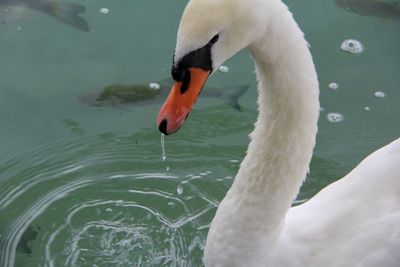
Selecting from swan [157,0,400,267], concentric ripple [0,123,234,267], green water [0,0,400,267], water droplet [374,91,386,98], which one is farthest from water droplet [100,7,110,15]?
swan [157,0,400,267]

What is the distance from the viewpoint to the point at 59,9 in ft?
16.5

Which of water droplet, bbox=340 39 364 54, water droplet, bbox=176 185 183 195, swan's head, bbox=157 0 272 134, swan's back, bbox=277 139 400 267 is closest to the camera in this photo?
swan's head, bbox=157 0 272 134

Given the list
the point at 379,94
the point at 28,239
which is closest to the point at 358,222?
the point at 28,239

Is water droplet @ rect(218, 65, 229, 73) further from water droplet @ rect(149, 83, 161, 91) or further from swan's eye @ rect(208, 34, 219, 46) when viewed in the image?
swan's eye @ rect(208, 34, 219, 46)

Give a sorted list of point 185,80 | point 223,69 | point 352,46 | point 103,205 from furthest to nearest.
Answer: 1. point 352,46
2. point 223,69
3. point 103,205
4. point 185,80

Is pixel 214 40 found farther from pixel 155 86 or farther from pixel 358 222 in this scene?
pixel 155 86

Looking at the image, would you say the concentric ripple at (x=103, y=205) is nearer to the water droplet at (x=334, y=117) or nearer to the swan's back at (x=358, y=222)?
the water droplet at (x=334, y=117)

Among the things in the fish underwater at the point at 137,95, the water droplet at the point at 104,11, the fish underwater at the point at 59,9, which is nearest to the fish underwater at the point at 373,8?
the fish underwater at the point at 137,95

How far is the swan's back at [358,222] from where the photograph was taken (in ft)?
8.77

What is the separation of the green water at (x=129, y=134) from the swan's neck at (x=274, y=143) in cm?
70

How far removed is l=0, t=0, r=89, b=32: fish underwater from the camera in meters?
4.91

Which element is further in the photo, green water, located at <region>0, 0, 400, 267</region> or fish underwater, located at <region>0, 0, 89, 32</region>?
fish underwater, located at <region>0, 0, 89, 32</region>

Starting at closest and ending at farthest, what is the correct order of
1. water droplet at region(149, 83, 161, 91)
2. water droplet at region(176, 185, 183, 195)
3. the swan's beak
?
the swan's beak < water droplet at region(176, 185, 183, 195) < water droplet at region(149, 83, 161, 91)

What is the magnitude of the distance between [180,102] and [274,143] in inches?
18.6
